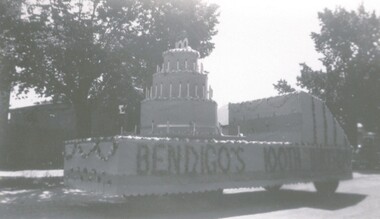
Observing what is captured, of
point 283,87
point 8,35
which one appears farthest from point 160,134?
point 283,87

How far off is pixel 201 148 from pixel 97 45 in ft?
45.9

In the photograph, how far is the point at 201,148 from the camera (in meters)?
11.1

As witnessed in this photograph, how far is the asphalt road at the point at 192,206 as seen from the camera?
10516mm

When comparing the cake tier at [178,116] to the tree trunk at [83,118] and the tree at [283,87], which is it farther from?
the tree at [283,87]

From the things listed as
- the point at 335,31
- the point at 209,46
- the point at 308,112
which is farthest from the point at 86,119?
the point at 335,31

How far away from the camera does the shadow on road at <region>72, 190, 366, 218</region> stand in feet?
34.2

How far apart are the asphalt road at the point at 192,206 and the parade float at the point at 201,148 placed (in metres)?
0.78

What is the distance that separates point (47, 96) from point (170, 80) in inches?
549

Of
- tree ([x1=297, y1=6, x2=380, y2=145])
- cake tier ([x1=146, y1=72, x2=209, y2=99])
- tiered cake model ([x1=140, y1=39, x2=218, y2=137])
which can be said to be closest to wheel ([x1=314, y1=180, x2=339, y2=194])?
tiered cake model ([x1=140, y1=39, x2=218, y2=137])

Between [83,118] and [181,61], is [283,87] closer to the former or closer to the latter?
[83,118]

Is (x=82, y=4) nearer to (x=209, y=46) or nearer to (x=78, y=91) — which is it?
(x=78, y=91)

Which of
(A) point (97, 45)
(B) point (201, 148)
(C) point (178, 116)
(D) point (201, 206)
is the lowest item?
(D) point (201, 206)

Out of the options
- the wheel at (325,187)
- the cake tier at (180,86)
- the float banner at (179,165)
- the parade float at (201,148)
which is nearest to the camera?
the float banner at (179,165)

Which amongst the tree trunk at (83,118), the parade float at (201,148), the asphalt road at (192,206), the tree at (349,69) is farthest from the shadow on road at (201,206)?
the tree at (349,69)
